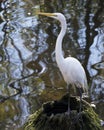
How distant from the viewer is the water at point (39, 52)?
274 inches

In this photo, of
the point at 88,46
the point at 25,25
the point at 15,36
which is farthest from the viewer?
the point at 25,25

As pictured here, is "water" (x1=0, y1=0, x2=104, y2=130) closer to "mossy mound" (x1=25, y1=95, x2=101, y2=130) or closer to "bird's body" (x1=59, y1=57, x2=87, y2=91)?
"bird's body" (x1=59, y1=57, x2=87, y2=91)

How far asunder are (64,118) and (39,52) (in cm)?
443

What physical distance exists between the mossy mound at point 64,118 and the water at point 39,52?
6.43 feet

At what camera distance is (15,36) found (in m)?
9.42

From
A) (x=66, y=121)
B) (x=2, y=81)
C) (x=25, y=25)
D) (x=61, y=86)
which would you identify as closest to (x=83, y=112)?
(x=66, y=121)

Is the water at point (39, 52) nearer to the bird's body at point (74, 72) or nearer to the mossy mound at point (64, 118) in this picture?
the bird's body at point (74, 72)

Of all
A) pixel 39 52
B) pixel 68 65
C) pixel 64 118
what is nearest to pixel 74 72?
pixel 68 65

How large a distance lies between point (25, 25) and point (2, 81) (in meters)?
2.81

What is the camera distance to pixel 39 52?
28.0 ft

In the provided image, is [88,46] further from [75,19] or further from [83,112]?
[83,112]

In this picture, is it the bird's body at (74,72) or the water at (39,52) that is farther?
the water at (39,52)

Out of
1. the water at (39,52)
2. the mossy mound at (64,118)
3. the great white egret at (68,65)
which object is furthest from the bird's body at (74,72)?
the water at (39,52)

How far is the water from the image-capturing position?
6949 millimetres
